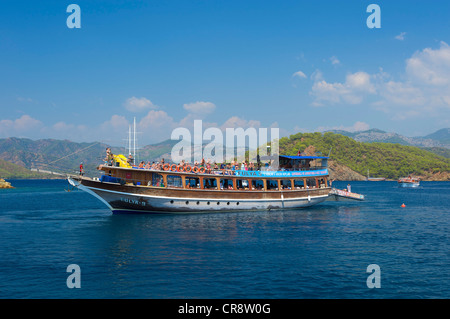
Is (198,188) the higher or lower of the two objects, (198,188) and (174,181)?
the lower

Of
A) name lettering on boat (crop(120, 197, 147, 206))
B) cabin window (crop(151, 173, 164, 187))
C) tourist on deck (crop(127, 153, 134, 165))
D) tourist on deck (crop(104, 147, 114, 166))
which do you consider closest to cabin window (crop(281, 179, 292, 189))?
cabin window (crop(151, 173, 164, 187))

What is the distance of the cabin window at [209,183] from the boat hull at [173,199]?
1866mm

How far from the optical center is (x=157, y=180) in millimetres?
43281

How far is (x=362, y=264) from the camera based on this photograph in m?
23.6

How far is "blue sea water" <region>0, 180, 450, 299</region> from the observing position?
18969 millimetres

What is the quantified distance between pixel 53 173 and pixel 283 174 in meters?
29.6

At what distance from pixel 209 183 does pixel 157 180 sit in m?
7.41

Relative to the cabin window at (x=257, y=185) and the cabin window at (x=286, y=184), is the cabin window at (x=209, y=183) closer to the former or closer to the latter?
the cabin window at (x=257, y=185)

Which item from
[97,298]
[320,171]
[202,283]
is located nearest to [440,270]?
[202,283]

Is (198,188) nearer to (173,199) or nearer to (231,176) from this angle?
(173,199)

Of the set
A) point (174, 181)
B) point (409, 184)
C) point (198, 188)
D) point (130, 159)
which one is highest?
point (130, 159)

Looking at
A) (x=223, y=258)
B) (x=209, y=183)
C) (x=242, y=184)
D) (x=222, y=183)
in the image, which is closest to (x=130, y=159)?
(x=209, y=183)

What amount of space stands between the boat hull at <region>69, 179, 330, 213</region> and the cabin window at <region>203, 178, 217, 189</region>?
1866 millimetres

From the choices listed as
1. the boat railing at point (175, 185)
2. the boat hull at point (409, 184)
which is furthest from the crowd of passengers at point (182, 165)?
the boat hull at point (409, 184)
